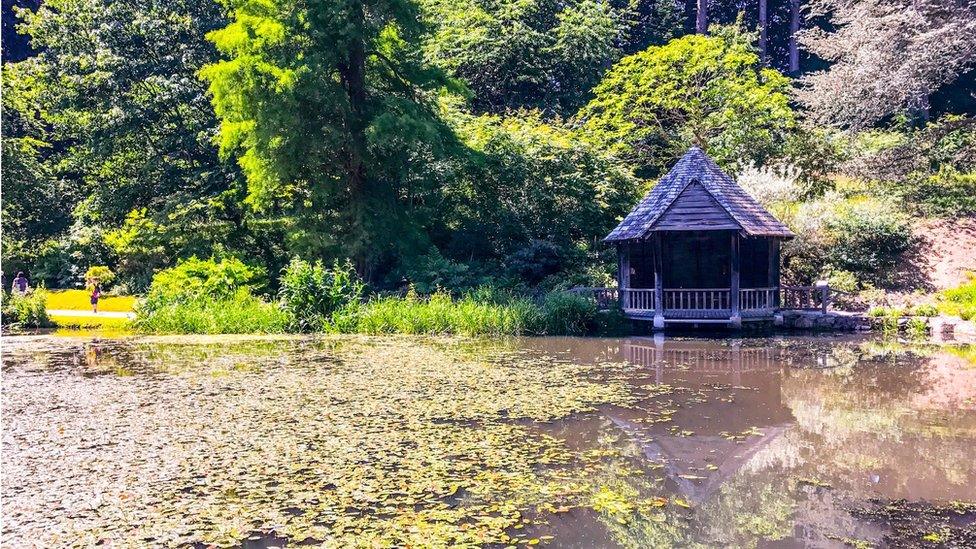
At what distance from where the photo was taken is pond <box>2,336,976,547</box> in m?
4.87

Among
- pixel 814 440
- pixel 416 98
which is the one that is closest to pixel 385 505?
pixel 814 440

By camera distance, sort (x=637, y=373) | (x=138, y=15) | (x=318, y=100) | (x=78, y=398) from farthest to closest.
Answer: (x=138, y=15)
(x=318, y=100)
(x=637, y=373)
(x=78, y=398)

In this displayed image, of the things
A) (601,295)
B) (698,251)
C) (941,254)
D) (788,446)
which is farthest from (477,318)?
(941,254)

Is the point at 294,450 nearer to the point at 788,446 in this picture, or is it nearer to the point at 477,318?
the point at 788,446

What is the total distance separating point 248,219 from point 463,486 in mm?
18874

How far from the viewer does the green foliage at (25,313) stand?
18172 mm

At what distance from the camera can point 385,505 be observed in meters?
5.25

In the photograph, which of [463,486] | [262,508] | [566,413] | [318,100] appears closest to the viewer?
[262,508]

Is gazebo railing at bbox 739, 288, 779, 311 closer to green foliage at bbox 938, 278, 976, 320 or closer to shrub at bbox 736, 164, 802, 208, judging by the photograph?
green foliage at bbox 938, 278, 976, 320

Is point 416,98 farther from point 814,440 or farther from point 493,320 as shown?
point 814,440

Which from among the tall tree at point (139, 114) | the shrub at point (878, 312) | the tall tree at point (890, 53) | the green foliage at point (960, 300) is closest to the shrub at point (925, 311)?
the green foliage at point (960, 300)

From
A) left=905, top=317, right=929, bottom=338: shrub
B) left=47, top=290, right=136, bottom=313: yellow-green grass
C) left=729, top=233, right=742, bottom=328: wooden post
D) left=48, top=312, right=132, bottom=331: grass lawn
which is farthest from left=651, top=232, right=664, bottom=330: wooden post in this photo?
left=47, top=290, right=136, bottom=313: yellow-green grass

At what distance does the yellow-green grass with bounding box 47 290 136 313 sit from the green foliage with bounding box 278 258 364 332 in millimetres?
6458

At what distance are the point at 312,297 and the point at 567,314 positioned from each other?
19.0 feet
